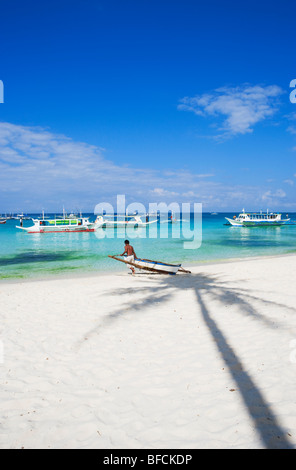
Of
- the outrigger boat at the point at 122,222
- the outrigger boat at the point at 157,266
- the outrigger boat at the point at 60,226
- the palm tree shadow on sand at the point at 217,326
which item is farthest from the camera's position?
the outrigger boat at the point at 122,222

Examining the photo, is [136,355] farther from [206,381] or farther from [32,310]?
[32,310]

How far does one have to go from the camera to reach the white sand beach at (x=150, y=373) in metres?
3.97

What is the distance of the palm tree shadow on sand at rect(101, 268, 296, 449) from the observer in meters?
3.91

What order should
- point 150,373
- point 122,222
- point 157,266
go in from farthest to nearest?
1. point 122,222
2. point 157,266
3. point 150,373

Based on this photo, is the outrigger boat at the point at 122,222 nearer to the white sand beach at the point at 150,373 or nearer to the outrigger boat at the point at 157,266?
the outrigger boat at the point at 157,266

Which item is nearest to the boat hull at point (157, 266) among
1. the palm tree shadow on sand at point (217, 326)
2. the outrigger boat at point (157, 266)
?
the outrigger boat at point (157, 266)

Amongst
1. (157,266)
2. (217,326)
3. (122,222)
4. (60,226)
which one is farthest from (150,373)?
(122,222)

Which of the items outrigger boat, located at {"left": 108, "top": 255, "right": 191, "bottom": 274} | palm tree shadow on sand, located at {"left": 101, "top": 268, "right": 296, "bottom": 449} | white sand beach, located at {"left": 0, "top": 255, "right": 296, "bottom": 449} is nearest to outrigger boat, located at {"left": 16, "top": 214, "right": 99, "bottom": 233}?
outrigger boat, located at {"left": 108, "top": 255, "right": 191, "bottom": 274}

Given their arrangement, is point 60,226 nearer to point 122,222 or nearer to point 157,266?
point 122,222

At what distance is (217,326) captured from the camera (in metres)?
7.77

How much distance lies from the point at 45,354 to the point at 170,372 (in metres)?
3.01

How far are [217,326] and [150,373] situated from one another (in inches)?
116

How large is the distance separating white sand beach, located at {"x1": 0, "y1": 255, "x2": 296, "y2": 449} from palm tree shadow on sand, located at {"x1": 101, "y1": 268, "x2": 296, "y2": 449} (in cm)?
2

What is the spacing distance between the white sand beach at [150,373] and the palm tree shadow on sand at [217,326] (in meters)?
0.02
